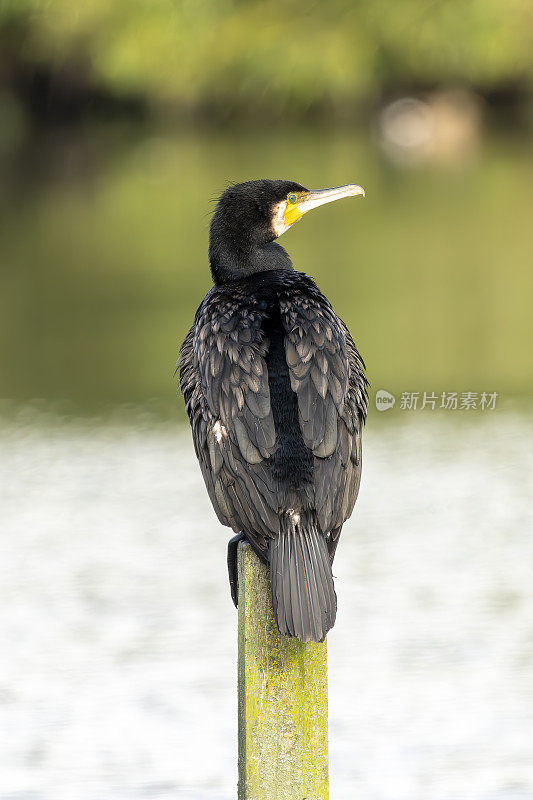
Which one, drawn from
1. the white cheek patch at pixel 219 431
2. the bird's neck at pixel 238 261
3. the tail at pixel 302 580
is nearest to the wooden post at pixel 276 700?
the tail at pixel 302 580

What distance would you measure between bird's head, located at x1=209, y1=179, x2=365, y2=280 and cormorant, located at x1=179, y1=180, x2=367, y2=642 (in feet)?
0.56

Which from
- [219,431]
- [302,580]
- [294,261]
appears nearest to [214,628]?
[219,431]

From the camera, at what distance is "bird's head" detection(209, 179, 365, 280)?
3.45m

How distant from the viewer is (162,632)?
4949mm

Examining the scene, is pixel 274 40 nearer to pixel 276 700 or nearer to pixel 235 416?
pixel 235 416

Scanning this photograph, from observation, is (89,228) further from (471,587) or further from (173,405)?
(471,587)

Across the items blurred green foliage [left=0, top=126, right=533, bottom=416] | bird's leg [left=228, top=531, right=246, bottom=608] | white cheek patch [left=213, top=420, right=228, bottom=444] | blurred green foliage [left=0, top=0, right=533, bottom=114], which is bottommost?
bird's leg [left=228, top=531, right=246, bottom=608]

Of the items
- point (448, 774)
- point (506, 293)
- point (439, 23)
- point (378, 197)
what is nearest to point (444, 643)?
point (448, 774)

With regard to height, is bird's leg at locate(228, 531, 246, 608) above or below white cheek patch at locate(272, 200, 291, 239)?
below

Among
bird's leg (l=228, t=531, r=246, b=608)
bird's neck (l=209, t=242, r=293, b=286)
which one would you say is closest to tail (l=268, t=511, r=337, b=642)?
bird's leg (l=228, t=531, r=246, b=608)

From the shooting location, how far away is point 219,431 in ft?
9.63

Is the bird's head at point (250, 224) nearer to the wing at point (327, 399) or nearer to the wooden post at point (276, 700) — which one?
the wing at point (327, 399)

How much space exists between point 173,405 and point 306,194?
4.67 metres

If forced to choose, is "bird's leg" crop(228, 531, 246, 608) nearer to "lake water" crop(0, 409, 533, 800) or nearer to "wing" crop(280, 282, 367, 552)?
"wing" crop(280, 282, 367, 552)
